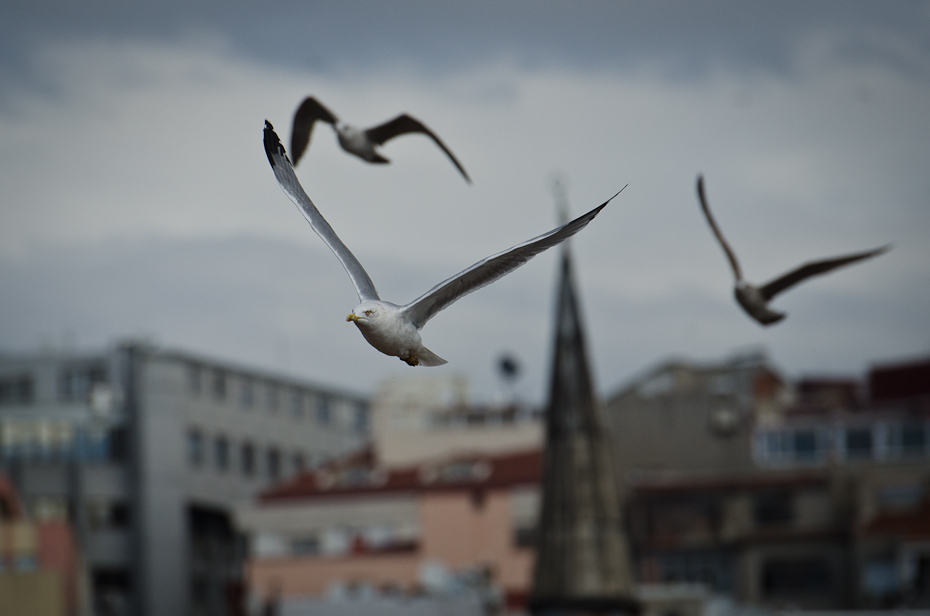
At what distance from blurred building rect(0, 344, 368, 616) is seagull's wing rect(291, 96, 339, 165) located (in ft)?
272

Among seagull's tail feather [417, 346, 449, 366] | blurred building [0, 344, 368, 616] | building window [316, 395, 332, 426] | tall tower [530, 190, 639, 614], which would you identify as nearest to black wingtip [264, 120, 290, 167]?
seagull's tail feather [417, 346, 449, 366]

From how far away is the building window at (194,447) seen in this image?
107000 millimetres

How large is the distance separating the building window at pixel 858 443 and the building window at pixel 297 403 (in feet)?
150

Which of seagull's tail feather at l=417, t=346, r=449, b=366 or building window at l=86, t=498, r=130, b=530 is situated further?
building window at l=86, t=498, r=130, b=530

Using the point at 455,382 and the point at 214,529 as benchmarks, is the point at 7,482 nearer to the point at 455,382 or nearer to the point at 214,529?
the point at 214,529

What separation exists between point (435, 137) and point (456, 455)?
82551mm

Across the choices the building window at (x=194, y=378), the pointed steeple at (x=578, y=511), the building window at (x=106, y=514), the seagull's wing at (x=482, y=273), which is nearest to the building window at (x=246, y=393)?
the building window at (x=194, y=378)

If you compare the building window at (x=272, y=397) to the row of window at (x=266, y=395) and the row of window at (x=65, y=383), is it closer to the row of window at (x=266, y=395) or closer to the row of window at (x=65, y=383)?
the row of window at (x=266, y=395)

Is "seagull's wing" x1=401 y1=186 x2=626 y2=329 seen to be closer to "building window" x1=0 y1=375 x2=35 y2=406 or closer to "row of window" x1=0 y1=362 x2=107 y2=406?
"row of window" x1=0 y1=362 x2=107 y2=406

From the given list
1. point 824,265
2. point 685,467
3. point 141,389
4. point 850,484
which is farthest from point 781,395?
point 824,265

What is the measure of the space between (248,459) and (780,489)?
4307cm

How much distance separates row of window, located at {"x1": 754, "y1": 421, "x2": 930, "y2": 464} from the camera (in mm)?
90438

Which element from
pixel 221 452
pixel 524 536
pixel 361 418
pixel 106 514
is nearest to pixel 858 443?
pixel 524 536

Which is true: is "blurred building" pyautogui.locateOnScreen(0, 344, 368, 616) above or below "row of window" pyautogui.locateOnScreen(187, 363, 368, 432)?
below
